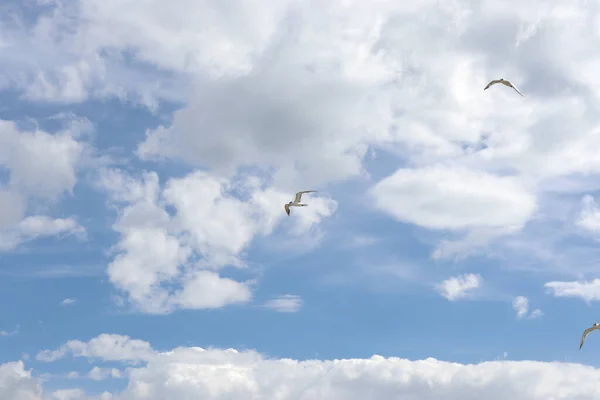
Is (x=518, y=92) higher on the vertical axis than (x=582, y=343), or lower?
higher

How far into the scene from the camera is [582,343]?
592 feet

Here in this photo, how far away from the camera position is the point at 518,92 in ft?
540

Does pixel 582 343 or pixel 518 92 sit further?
pixel 582 343

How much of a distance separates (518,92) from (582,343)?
61929mm
